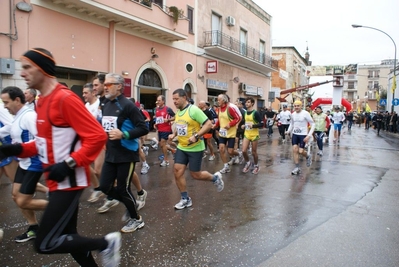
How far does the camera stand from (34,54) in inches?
93.2

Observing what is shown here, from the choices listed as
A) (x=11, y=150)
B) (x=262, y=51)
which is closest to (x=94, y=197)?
(x=11, y=150)

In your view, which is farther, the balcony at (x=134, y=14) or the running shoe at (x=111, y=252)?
the balcony at (x=134, y=14)

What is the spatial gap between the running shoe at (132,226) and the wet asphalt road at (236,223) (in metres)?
0.07

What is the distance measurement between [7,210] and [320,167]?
7.62 m

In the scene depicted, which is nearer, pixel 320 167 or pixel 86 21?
pixel 320 167

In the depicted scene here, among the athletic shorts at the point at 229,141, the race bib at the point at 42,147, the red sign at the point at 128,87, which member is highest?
the red sign at the point at 128,87

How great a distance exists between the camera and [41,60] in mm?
2383

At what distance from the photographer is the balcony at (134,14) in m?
12.6

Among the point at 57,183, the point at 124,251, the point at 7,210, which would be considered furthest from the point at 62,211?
the point at 7,210

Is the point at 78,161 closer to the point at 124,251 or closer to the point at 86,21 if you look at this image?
the point at 124,251

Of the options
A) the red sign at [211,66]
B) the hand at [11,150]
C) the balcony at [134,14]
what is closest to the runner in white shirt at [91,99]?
the hand at [11,150]

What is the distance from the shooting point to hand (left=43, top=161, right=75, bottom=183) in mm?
2270

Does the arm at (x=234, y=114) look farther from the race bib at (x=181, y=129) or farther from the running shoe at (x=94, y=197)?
the running shoe at (x=94, y=197)

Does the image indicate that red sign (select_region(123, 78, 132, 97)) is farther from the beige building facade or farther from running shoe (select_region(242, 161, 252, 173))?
running shoe (select_region(242, 161, 252, 173))
